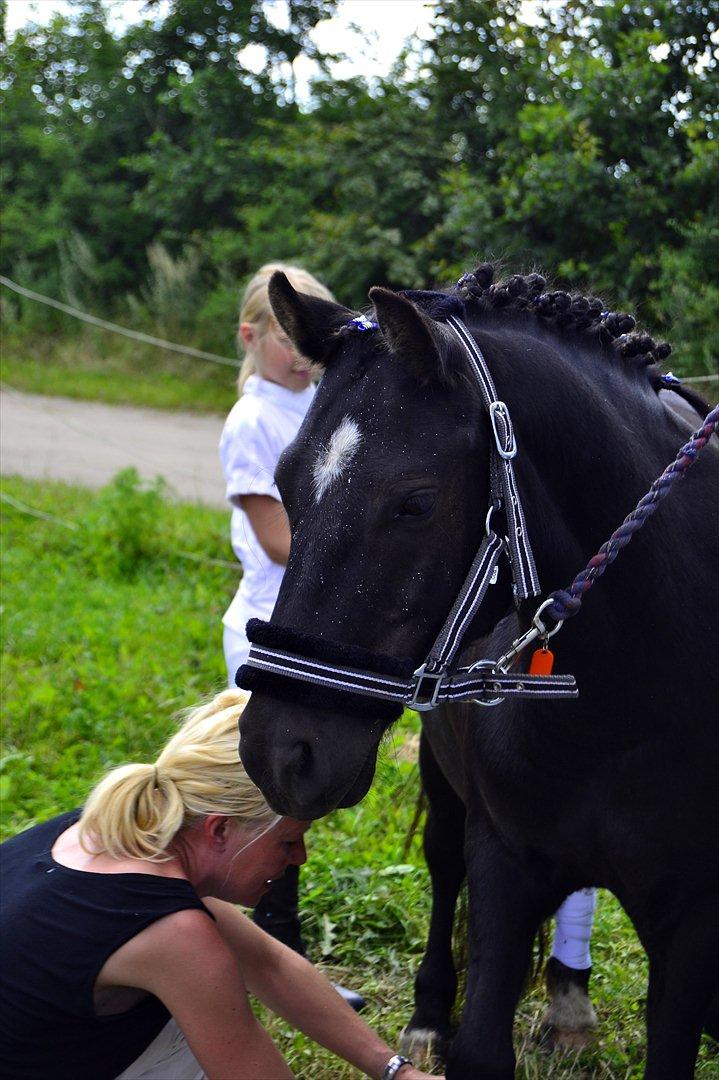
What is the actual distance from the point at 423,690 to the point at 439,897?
1.67 meters

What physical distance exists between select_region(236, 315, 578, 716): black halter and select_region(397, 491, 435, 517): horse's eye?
0.40 ft

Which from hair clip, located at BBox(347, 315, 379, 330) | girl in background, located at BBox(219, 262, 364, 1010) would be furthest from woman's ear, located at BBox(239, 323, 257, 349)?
hair clip, located at BBox(347, 315, 379, 330)

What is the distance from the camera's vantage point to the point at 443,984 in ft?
10.5

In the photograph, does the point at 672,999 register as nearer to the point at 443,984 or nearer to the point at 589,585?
the point at 589,585

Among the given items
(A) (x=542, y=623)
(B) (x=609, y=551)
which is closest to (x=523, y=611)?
(A) (x=542, y=623)

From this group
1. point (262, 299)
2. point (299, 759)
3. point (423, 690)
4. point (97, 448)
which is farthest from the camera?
point (97, 448)

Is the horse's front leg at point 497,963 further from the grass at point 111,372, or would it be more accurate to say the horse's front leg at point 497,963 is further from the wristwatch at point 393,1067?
the grass at point 111,372

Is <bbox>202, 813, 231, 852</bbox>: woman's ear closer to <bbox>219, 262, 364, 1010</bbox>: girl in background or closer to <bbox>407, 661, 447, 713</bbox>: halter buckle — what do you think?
<bbox>407, 661, 447, 713</bbox>: halter buckle

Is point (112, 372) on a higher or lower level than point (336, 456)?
lower

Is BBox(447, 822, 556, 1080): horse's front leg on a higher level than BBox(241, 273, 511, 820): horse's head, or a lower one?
lower

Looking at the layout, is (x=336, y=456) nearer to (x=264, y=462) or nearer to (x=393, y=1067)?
(x=393, y=1067)

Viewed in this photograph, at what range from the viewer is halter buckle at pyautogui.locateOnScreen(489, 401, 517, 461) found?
1.89 meters

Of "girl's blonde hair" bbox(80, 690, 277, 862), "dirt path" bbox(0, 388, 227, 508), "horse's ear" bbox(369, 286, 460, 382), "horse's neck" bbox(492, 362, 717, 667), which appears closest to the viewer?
"horse's ear" bbox(369, 286, 460, 382)

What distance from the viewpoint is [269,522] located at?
3.38m
